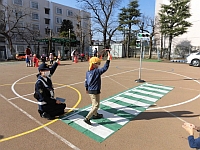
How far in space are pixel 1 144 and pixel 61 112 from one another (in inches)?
58.0

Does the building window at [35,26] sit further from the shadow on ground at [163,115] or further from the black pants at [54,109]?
the shadow on ground at [163,115]

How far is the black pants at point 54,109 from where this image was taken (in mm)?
3618

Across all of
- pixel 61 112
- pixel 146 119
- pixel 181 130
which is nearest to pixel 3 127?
pixel 61 112

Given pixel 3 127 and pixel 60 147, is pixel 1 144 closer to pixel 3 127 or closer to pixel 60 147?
pixel 3 127

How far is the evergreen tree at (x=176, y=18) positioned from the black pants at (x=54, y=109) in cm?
2141

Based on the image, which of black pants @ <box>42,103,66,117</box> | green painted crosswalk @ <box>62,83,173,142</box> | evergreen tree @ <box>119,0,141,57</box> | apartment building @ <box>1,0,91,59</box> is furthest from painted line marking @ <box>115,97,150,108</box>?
apartment building @ <box>1,0,91,59</box>

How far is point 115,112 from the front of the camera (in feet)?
13.7

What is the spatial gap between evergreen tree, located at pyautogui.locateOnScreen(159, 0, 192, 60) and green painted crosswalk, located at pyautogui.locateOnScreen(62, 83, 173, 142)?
17948mm

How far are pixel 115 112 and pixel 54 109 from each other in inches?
67.1

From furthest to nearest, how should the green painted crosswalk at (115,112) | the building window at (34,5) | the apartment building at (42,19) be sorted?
the building window at (34,5)
the apartment building at (42,19)
the green painted crosswalk at (115,112)

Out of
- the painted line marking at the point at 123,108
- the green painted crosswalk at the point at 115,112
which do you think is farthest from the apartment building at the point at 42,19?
the painted line marking at the point at 123,108

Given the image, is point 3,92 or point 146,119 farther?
point 3,92

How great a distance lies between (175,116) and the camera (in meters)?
4.00

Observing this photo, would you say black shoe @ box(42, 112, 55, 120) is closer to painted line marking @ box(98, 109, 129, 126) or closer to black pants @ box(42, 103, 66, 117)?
black pants @ box(42, 103, 66, 117)
